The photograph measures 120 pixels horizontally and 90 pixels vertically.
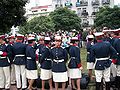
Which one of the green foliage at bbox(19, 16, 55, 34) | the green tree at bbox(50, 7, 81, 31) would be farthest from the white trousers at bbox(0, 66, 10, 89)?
the green tree at bbox(50, 7, 81, 31)

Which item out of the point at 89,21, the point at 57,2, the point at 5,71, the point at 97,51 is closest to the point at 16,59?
the point at 5,71

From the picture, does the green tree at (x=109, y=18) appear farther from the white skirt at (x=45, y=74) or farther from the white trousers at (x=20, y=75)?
the white skirt at (x=45, y=74)

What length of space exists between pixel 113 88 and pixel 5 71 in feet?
12.7

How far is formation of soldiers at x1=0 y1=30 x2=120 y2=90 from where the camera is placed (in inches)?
394

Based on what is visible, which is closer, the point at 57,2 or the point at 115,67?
the point at 115,67

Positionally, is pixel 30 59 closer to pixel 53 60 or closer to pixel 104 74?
pixel 53 60

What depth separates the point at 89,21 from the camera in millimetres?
76188

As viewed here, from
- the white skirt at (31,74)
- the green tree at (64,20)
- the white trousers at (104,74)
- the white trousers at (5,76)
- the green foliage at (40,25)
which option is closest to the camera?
the white trousers at (104,74)

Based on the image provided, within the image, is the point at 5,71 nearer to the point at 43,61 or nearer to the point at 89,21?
the point at 43,61

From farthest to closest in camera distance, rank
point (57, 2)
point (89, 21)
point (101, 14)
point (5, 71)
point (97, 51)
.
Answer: point (57, 2) < point (89, 21) < point (101, 14) < point (5, 71) < point (97, 51)

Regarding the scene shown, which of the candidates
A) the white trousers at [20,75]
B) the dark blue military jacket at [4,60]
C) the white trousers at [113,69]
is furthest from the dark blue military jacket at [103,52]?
the dark blue military jacket at [4,60]

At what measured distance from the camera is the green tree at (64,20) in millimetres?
59125

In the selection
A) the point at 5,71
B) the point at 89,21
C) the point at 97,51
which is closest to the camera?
the point at 97,51

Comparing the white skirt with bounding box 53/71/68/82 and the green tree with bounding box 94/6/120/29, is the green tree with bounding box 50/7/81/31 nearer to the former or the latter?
the green tree with bounding box 94/6/120/29
